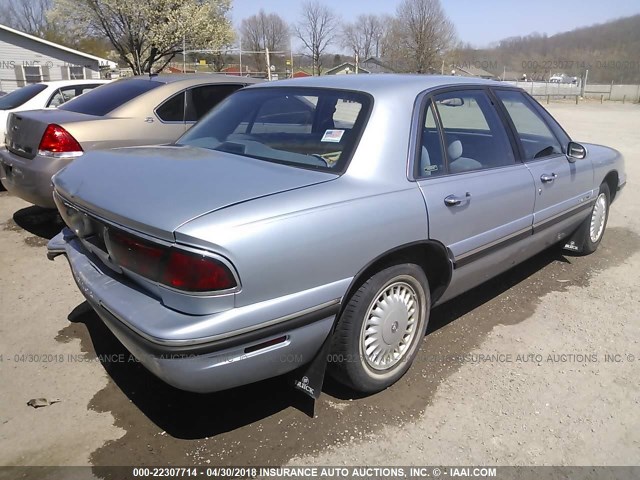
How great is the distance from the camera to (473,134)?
354cm

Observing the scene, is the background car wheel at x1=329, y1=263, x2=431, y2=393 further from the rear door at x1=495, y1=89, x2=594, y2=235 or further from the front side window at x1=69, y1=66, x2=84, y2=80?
the front side window at x1=69, y1=66, x2=84, y2=80

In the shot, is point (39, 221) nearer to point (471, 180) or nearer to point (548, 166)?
point (471, 180)

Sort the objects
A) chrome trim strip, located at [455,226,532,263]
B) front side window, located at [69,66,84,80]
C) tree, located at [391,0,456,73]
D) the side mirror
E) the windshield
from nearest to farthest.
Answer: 1. the windshield
2. chrome trim strip, located at [455,226,532,263]
3. the side mirror
4. front side window, located at [69,66,84,80]
5. tree, located at [391,0,456,73]

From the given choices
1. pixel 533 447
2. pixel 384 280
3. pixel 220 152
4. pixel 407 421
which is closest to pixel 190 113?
pixel 220 152

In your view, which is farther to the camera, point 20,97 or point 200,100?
point 20,97

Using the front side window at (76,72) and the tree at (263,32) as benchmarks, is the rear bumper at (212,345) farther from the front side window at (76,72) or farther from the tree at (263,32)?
the tree at (263,32)

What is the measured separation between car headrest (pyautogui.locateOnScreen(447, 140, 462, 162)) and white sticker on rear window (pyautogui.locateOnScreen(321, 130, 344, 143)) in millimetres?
727

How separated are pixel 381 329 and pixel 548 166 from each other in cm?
200

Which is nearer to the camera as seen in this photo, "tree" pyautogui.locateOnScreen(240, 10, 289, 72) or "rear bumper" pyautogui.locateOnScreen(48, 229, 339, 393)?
"rear bumper" pyautogui.locateOnScreen(48, 229, 339, 393)

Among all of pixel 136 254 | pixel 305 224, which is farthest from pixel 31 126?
pixel 305 224

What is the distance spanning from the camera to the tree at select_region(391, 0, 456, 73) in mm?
36594

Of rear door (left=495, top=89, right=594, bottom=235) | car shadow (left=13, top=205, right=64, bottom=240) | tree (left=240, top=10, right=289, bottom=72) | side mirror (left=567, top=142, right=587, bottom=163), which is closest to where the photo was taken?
rear door (left=495, top=89, right=594, bottom=235)

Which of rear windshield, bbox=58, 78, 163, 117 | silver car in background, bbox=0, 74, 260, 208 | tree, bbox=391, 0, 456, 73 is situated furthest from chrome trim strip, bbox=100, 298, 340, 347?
tree, bbox=391, 0, 456, 73

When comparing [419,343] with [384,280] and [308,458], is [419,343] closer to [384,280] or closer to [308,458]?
[384,280]
